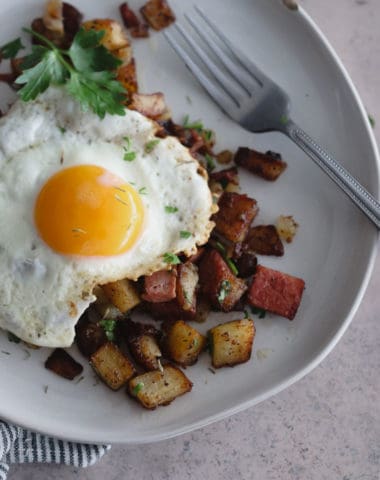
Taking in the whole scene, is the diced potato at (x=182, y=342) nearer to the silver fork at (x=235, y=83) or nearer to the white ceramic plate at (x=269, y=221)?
the white ceramic plate at (x=269, y=221)

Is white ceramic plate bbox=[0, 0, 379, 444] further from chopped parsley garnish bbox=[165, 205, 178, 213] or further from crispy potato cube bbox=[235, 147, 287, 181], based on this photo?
chopped parsley garnish bbox=[165, 205, 178, 213]

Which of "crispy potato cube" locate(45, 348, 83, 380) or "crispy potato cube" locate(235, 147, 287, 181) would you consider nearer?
"crispy potato cube" locate(45, 348, 83, 380)

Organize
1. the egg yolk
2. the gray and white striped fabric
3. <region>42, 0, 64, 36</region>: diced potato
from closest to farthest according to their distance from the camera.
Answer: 1. the egg yolk
2. the gray and white striped fabric
3. <region>42, 0, 64, 36</region>: diced potato

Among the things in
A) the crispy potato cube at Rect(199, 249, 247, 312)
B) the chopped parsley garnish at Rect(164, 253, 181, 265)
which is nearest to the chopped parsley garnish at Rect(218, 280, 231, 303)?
the crispy potato cube at Rect(199, 249, 247, 312)

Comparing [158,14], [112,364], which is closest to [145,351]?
[112,364]

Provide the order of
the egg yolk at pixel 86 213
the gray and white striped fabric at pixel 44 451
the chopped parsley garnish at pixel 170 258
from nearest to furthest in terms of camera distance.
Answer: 1. the egg yolk at pixel 86 213
2. the chopped parsley garnish at pixel 170 258
3. the gray and white striped fabric at pixel 44 451

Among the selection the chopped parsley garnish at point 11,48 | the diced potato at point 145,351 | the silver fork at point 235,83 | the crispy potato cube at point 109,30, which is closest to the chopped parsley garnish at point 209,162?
the silver fork at point 235,83

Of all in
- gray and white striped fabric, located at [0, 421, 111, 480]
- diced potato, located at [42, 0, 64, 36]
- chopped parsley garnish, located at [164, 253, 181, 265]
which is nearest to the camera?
chopped parsley garnish, located at [164, 253, 181, 265]

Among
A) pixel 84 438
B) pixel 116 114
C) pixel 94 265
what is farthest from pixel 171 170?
pixel 84 438
